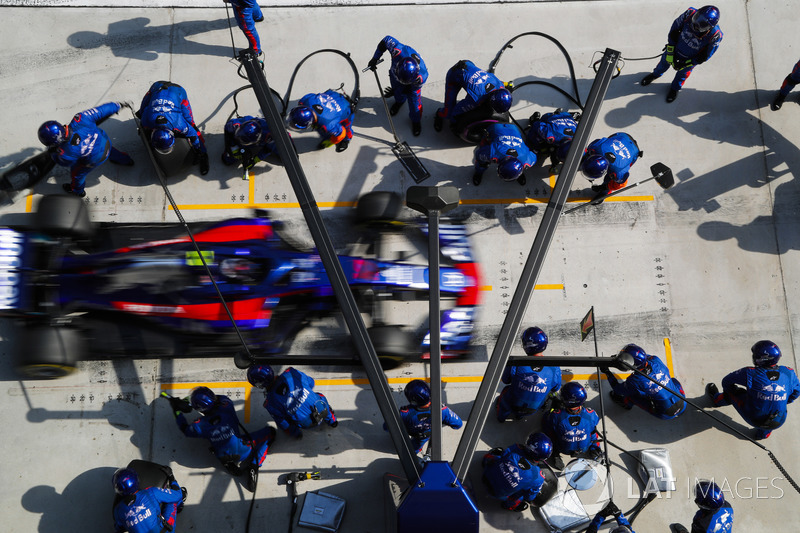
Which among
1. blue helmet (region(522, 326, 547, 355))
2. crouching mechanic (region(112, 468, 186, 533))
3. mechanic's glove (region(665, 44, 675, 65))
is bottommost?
crouching mechanic (region(112, 468, 186, 533))

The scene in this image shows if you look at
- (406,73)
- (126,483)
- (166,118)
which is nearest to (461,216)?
(406,73)

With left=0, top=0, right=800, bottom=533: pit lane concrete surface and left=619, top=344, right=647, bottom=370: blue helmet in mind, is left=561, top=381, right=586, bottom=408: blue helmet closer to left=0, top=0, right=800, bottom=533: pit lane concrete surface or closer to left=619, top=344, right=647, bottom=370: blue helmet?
left=619, top=344, right=647, bottom=370: blue helmet

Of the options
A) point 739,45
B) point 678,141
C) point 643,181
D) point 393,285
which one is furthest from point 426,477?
point 739,45

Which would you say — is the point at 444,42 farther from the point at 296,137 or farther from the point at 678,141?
the point at 678,141

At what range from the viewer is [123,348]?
893cm

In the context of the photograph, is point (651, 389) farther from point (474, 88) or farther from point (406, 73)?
point (406, 73)

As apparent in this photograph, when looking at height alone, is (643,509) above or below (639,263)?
below

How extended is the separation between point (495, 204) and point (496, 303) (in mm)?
1630

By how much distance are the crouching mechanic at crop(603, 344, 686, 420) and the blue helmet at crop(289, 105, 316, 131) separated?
17.4 ft

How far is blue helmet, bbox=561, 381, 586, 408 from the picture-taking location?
26.0 feet

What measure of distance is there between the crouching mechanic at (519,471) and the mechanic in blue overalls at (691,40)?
630 cm

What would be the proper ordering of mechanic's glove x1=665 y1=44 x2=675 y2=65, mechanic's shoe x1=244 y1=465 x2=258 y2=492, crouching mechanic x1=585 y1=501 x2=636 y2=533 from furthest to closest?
mechanic's glove x1=665 y1=44 x2=675 y2=65 < mechanic's shoe x1=244 y1=465 x2=258 y2=492 < crouching mechanic x1=585 y1=501 x2=636 y2=533

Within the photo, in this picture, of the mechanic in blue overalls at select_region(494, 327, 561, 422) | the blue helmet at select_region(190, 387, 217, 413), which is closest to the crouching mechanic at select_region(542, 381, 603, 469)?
the mechanic in blue overalls at select_region(494, 327, 561, 422)

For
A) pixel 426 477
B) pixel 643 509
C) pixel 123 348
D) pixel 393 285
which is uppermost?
pixel 393 285
